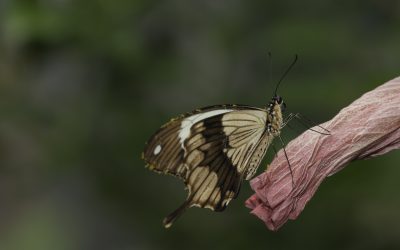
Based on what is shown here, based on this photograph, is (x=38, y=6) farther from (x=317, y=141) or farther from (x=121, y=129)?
(x=317, y=141)

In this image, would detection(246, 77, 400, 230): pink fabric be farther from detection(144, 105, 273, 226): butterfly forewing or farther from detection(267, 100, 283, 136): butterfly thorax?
detection(267, 100, 283, 136): butterfly thorax

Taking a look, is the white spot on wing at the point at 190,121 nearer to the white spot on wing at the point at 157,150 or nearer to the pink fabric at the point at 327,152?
the white spot on wing at the point at 157,150

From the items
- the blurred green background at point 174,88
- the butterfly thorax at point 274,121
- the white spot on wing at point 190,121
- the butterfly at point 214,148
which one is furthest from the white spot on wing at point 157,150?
the blurred green background at point 174,88

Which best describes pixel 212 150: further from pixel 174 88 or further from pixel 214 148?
pixel 174 88

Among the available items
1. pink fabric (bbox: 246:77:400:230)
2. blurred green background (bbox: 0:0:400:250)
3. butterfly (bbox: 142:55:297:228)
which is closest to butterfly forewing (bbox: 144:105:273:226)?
butterfly (bbox: 142:55:297:228)

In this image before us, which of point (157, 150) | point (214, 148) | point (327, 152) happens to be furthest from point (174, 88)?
point (327, 152)

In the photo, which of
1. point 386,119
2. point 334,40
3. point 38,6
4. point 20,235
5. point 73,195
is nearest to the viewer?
point 386,119

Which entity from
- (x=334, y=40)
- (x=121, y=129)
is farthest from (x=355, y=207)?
(x=121, y=129)
